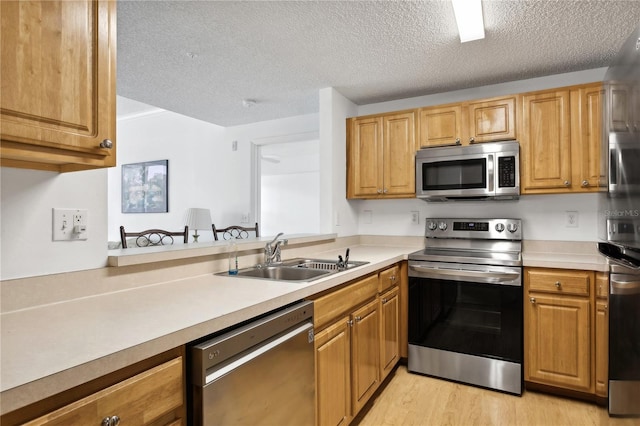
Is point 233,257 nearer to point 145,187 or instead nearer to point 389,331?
point 389,331

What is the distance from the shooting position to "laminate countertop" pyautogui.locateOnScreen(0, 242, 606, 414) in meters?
0.73

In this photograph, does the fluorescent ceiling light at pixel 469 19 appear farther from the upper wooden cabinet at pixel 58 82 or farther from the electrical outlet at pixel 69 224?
the electrical outlet at pixel 69 224

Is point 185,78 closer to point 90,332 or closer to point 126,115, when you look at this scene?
point 90,332

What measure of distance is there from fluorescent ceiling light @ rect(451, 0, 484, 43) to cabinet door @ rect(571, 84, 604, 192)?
3.15 ft

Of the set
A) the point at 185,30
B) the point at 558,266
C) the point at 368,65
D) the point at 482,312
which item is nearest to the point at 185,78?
the point at 185,30

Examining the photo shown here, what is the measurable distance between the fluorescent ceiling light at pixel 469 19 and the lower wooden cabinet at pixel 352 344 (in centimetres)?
150

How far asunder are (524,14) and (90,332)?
2.43m

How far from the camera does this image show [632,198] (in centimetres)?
102

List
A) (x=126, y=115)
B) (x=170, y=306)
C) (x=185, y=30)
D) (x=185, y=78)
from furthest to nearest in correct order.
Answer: (x=126, y=115) < (x=185, y=78) < (x=185, y=30) < (x=170, y=306)

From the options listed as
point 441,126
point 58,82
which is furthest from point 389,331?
point 58,82

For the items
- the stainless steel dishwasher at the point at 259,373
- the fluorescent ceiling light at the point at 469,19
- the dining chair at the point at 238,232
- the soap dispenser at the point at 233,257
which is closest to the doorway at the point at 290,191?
the dining chair at the point at 238,232

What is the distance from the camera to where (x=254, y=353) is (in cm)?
120

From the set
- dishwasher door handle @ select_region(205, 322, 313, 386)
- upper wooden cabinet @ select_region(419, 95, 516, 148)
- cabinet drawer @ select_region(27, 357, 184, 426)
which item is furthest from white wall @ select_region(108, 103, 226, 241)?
cabinet drawer @ select_region(27, 357, 184, 426)

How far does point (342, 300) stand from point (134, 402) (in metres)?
1.10
